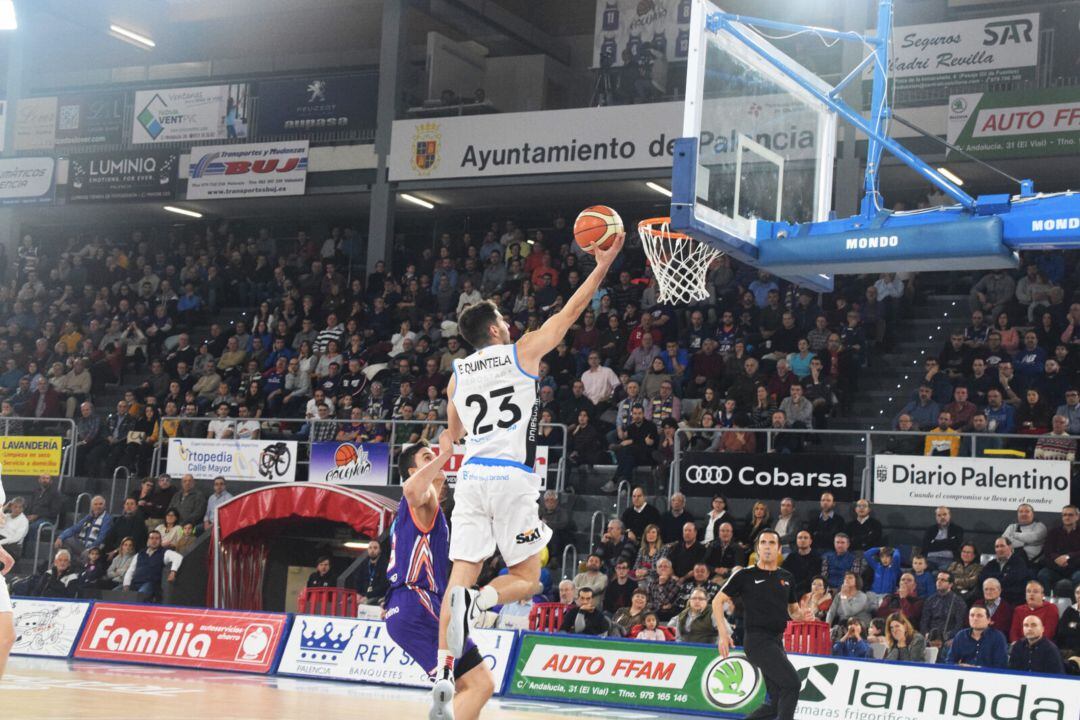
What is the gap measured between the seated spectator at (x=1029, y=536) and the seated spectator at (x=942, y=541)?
580 mm

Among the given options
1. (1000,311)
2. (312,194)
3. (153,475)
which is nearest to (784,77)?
(1000,311)

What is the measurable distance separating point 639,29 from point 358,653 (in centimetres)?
1441

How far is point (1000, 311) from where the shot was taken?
19.5 meters

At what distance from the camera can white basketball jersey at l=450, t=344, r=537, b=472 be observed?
706 cm

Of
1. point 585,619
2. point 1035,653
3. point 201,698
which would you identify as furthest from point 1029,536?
point 201,698

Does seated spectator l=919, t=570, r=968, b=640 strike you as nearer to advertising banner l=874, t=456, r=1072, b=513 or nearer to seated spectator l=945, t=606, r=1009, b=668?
seated spectator l=945, t=606, r=1009, b=668

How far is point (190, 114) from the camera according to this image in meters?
28.6

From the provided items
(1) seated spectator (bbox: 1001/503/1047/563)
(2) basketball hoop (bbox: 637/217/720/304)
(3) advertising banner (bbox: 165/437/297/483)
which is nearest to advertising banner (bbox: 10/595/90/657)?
(3) advertising banner (bbox: 165/437/297/483)

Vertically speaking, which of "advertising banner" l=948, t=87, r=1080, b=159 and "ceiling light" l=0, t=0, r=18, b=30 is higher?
"ceiling light" l=0, t=0, r=18, b=30

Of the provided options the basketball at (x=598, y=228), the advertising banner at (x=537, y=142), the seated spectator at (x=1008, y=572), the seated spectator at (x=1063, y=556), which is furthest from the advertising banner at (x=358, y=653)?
the advertising banner at (x=537, y=142)

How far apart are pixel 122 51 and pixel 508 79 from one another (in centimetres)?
1079

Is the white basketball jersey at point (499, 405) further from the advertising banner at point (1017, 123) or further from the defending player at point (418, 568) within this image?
the advertising banner at point (1017, 123)

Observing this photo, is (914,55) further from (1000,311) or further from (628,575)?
(628,575)

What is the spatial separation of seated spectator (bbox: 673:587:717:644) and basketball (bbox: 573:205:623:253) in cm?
746
